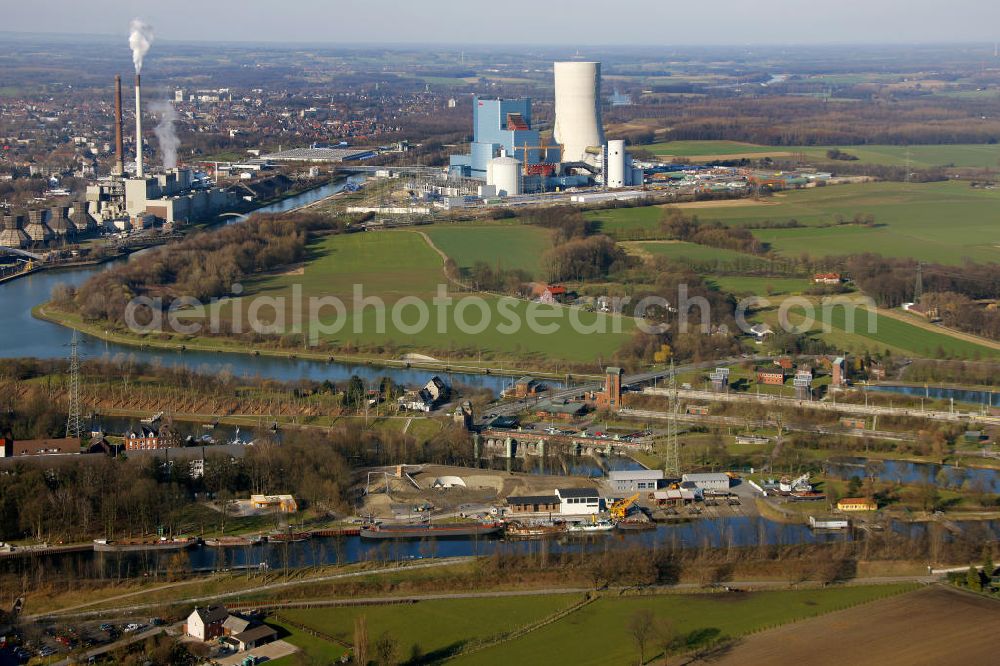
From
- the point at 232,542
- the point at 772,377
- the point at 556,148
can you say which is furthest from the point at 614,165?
the point at 232,542

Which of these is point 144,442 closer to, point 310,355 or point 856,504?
point 310,355

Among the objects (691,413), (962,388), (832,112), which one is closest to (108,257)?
(691,413)

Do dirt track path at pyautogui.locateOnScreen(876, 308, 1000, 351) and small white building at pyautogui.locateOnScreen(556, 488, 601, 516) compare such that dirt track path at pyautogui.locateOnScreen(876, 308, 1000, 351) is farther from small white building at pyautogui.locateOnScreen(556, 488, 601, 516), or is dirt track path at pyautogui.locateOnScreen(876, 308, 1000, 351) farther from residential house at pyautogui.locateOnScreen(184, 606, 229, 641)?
residential house at pyautogui.locateOnScreen(184, 606, 229, 641)

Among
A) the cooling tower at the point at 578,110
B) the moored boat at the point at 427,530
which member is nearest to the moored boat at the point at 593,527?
the moored boat at the point at 427,530

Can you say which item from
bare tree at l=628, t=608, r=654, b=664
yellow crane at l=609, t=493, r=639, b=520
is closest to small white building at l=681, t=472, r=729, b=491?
yellow crane at l=609, t=493, r=639, b=520

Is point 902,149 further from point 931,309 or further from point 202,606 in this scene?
point 202,606

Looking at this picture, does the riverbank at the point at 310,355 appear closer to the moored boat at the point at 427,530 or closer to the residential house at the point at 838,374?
the residential house at the point at 838,374
